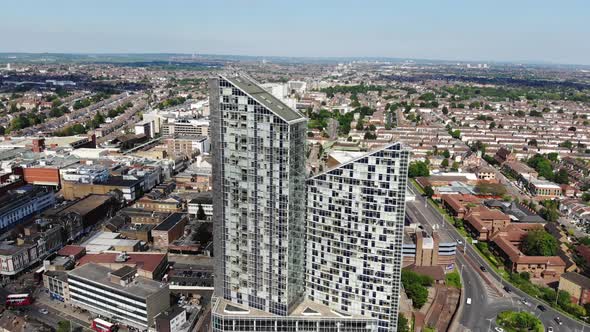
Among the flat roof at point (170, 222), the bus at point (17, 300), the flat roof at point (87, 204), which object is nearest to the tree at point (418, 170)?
the flat roof at point (170, 222)

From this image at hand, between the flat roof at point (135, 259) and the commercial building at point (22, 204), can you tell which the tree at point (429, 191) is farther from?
the commercial building at point (22, 204)

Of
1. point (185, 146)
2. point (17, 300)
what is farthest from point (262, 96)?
point (185, 146)

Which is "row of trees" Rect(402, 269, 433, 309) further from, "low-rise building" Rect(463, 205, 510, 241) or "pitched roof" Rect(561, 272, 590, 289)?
"low-rise building" Rect(463, 205, 510, 241)

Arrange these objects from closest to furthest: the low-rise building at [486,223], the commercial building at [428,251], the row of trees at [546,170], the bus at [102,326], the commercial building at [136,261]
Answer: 1. the bus at [102,326]
2. the commercial building at [136,261]
3. the commercial building at [428,251]
4. the low-rise building at [486,223]
5. the row of trees at [546,170]

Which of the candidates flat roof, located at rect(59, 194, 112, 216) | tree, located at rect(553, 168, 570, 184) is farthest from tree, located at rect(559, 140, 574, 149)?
flat roof, located at rect(59, 194, 112, 216)

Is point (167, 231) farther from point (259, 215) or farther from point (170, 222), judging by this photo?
point (259, 215)
